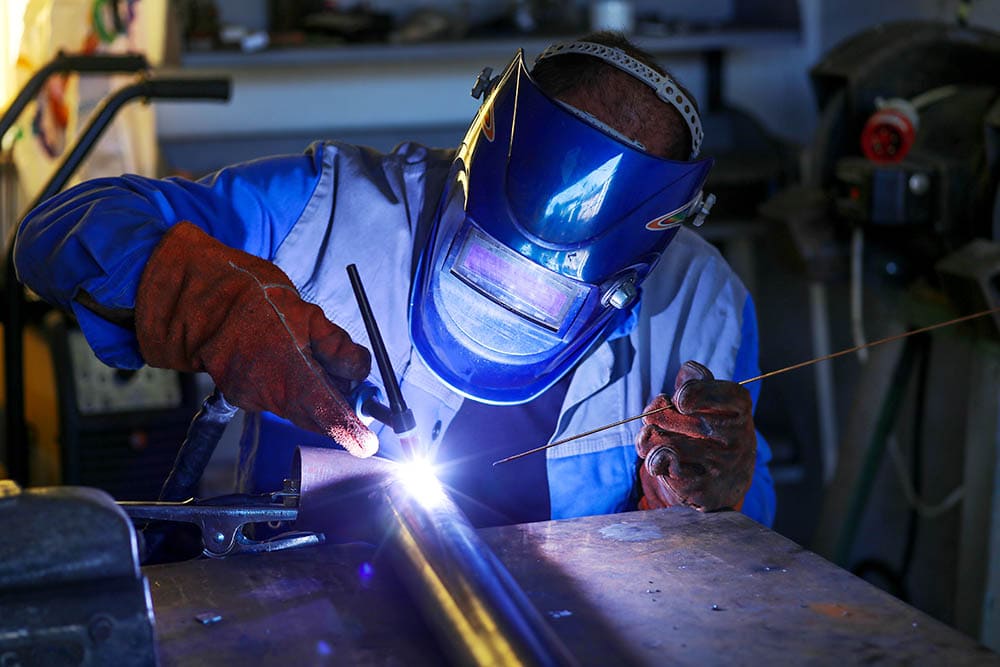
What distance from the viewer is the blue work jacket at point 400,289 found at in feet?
4.95

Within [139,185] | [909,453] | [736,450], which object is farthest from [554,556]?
[909,453]

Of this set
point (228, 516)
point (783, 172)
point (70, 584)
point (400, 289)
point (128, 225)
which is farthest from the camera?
point (783, 172)

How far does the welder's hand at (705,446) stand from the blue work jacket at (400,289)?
0.16 meters

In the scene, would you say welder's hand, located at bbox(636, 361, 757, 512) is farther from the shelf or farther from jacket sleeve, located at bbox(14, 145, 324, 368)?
the shelf

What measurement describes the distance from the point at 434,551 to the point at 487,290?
1.26ft

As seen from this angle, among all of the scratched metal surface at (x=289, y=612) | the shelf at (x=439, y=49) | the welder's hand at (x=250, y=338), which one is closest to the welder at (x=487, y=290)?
the welder's hand at (x=250, y=338)

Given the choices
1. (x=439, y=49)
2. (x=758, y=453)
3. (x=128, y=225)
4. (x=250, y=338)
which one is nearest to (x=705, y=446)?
(x=758, y=453)

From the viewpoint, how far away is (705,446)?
138 centimetres

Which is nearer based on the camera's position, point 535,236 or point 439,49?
point 535,236

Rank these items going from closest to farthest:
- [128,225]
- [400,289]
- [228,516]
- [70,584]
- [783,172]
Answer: [70,584] → [228,516] → [128,225] → [400,289] → [783,172]

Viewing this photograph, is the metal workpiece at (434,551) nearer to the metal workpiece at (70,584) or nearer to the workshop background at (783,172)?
the metal workpiece at (70,584)

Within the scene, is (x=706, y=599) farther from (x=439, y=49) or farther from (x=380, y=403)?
(x=439, y=49)

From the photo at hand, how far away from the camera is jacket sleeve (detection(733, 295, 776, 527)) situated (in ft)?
5.22

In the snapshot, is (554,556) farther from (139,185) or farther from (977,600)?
(977,600)
